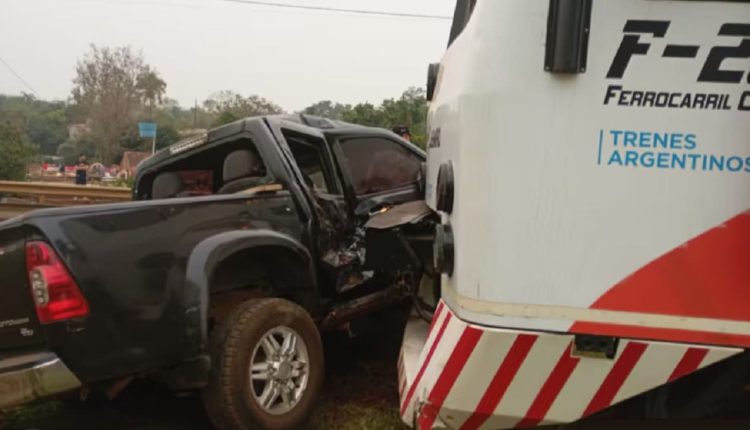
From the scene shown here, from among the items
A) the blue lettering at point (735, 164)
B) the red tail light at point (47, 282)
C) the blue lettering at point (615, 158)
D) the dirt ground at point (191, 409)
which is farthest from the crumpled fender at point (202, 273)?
the blue lettering at point (735, 164)

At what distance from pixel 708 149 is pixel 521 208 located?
1.88 feet

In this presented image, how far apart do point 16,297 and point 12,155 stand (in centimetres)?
2586

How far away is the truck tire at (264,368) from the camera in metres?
3.71

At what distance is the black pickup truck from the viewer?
320 cm

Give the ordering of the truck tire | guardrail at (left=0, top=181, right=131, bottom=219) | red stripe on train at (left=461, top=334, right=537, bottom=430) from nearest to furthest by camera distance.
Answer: red stripe on train at (left=461, top=334, right=537, bottom=430)
the truck tire
guardrail at (left=0, top=181, right=131, bottom=219)

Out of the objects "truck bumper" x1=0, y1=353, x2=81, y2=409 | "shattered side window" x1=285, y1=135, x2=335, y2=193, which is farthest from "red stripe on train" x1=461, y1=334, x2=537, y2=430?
"shattered side window" x1=285, y1=135, x2=335, y2=193

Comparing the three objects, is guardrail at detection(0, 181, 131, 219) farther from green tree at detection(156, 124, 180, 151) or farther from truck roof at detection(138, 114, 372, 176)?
green tree at detection(156, 124, 180, 151)

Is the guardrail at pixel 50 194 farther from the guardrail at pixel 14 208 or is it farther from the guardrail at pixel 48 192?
the guardrail at pixel 14 208

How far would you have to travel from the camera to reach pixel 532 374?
221 cm

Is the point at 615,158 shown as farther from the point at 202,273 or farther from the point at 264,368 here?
the point at 264,368

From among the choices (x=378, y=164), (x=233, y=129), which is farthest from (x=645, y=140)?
(x=378, y=164)

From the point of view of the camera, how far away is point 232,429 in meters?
3.71

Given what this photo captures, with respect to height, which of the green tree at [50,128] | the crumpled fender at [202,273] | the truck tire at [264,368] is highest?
the crumpled fender at [202,273]

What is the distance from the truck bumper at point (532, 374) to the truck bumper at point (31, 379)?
69.9 inches
